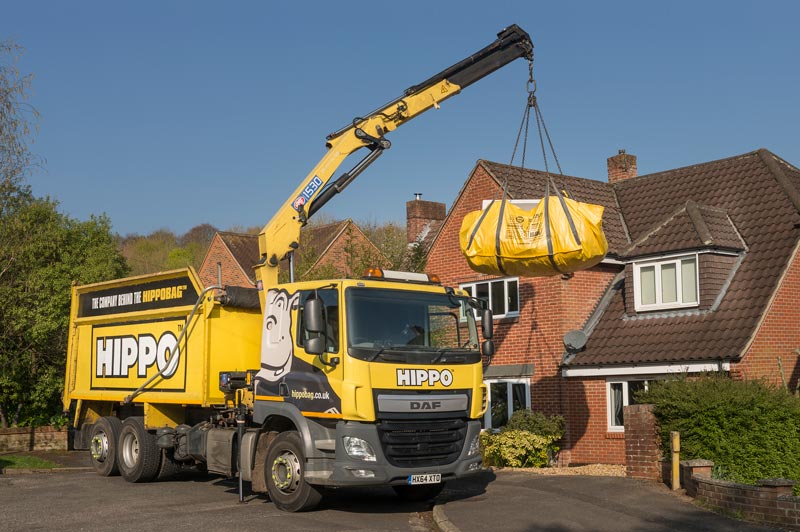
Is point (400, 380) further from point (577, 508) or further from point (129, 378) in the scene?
point (129, 378)

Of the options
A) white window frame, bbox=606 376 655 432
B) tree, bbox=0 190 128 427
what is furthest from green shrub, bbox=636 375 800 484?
tree, bbox=0 190 128 427

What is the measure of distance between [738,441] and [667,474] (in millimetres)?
1153

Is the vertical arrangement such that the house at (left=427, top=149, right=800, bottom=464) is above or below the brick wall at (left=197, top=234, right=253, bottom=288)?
below

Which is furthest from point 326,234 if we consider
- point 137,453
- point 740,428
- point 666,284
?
point 740,428

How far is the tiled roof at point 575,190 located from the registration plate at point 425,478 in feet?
36.1

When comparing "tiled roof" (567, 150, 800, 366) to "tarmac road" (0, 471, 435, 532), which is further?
"tiled roof" (567, 150, 800, 366)

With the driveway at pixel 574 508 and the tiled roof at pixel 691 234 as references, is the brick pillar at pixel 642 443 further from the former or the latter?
the tiled roof at pixel 691 234

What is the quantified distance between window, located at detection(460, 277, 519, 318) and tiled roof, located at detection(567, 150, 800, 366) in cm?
192

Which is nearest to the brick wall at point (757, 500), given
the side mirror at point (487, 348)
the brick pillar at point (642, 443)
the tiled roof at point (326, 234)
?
the brick pillar at point (642, 443)

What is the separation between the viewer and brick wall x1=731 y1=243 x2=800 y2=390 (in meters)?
17.5

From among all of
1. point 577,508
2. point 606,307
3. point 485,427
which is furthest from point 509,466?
point 577,508

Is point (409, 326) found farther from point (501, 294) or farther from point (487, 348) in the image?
→ point (501, 294)

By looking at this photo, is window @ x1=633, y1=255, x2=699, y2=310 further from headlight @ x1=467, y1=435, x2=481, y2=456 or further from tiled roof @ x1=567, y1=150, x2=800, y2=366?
headlight @ x1=467, y1=435, x2=481, y2=456

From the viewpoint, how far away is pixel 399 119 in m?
15.3
